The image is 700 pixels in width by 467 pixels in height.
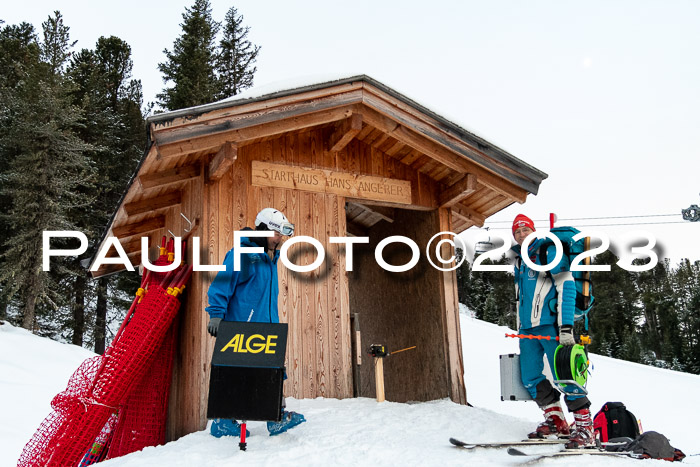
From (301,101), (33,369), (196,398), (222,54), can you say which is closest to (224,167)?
(301,101)

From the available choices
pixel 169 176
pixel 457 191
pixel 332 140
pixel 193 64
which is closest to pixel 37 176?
pixel 193 64

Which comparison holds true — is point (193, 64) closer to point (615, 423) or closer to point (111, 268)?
point (111, 268)

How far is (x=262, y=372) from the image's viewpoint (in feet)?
14.8

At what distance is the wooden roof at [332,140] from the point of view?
5918mm

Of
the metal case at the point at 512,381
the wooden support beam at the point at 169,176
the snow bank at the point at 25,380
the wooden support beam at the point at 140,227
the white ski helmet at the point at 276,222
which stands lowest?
the snow bank at the point at 25,380

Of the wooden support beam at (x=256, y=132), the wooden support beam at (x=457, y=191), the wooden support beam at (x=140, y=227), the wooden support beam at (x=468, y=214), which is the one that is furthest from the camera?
the wooden support beam at (x=468, y=214)

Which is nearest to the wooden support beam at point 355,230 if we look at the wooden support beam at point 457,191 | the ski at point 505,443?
the wooden support beam at point 457,191

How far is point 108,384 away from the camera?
5805mm

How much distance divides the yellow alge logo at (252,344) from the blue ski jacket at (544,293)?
2.36m

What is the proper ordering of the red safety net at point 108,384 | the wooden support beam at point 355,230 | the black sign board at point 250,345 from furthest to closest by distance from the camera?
1. the wooden support beam at point 355,230
2. the red safety net at point 108,384
3. the black sign board at point 250,345

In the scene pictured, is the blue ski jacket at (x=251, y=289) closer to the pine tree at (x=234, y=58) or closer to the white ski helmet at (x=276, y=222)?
the white ski helmet at (x=276, y=222)

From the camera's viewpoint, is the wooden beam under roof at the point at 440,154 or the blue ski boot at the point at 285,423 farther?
the wooden beam under roof at the point at 440,154

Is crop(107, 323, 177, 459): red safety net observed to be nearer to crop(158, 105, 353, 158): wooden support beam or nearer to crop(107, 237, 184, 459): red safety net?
crop(107, 237, 184, 459): red safety net

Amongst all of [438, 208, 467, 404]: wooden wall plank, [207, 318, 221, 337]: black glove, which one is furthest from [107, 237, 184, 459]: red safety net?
[438, 208, 467, 404]: wooden wall plank
